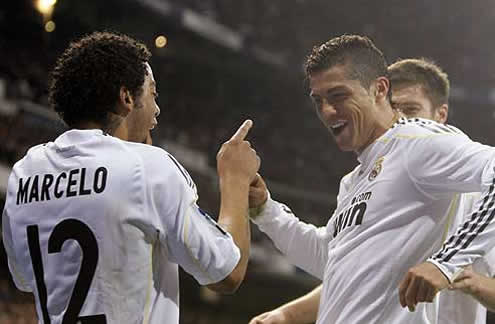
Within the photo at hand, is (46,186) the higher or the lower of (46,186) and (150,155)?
the lower

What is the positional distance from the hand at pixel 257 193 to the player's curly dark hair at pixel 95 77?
1080 mm

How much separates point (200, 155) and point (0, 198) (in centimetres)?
520

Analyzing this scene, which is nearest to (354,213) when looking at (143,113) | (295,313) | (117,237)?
(295,313)

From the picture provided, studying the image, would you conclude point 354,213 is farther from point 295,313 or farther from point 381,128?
point 295,313

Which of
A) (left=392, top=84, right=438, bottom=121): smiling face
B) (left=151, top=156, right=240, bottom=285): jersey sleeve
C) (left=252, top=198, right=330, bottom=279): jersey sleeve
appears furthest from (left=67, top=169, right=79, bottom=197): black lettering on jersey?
(left=392, top=84, right=438, bottom=121): smiling face

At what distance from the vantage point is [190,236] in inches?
73.5

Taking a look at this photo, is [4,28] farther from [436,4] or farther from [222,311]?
[436,4]

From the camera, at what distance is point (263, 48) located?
1945cm

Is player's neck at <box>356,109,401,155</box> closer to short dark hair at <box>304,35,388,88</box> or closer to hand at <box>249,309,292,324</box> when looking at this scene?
short dark hair at <box>304,35,388,88</box>

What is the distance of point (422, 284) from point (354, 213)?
612mm

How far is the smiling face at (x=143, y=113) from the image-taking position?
2066 mm

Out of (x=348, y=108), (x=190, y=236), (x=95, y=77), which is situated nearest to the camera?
(x=190, y=236)

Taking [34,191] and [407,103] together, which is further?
[407,103]

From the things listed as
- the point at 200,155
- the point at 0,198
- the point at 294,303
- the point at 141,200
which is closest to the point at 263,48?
the point at 200,155
